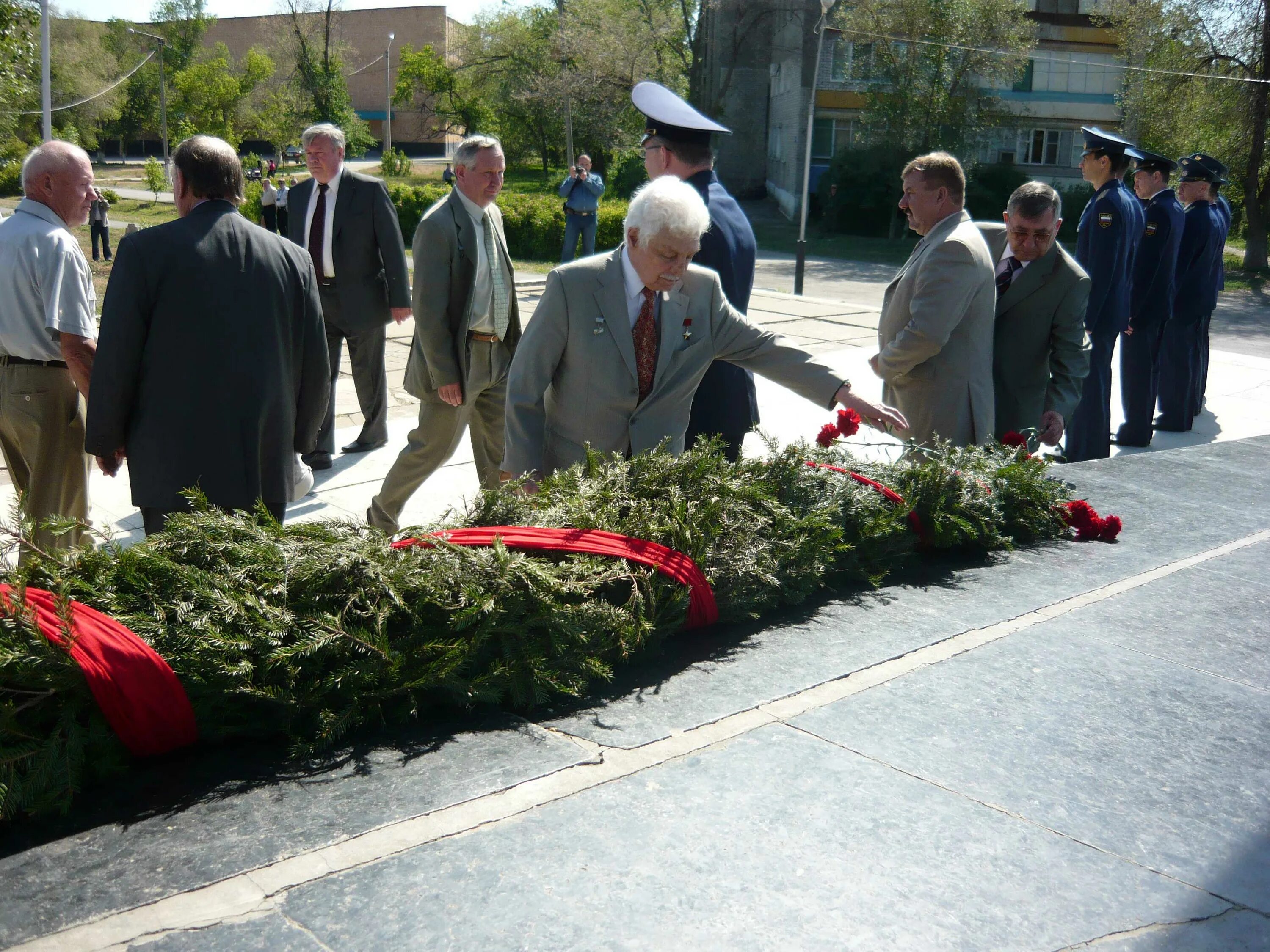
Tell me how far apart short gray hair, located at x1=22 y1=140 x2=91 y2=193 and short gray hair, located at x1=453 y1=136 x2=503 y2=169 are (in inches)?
65.8

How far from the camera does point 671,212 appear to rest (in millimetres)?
3504

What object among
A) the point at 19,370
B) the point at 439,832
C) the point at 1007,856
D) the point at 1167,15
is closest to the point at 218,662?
the point at 439,832

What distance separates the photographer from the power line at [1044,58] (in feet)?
93.0

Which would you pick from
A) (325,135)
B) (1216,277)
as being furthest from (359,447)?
(1216,277)

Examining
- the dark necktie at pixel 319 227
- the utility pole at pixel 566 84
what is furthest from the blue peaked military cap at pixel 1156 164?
the utility pole at pixel 566 84

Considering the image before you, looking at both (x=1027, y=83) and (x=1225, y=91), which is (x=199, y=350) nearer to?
(x=1225, y=91)

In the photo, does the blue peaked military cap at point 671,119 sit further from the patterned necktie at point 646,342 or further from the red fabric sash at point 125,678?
the red fabric sash at point 125,678

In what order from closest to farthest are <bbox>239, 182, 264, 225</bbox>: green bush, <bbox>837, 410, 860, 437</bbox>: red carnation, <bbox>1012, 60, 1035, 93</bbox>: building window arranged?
<bbox>837, 410, 860, 437</bbox>: red carnation < <bbox>239, 182, 264, 225</bbox>: green bush < <bbox>1012, 60, 1035, 93</bbox>: building window

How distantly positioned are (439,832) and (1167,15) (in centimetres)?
3396

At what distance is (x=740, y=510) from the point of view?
3.25 metres

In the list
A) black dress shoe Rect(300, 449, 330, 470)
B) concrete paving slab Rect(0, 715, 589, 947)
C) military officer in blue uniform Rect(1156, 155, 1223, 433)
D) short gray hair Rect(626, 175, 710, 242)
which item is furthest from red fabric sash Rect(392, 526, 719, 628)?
military officer in blue uniform Rect(1156, 155, 1223, 433)

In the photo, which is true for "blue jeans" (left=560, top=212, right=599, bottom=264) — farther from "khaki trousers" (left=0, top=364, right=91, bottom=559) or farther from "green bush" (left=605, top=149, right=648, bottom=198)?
"green bush" (left=605, top=149, right=648, bottom=198)

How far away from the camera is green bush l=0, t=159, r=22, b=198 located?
147 feet

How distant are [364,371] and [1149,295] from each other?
622 centimetres
